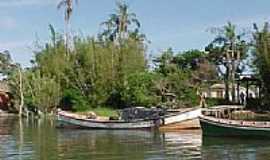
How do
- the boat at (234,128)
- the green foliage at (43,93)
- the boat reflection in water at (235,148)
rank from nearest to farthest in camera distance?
the boat reflection in water at (235,148)
the boat at (234,128)
the green foliage at (43,93)

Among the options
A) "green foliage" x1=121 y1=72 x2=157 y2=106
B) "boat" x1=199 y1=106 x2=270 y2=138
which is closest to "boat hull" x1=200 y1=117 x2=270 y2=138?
"boat" x1=199 y1=106 x2=270 y2=138

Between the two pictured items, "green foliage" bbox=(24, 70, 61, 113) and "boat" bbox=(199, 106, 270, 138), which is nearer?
"boat" bbox=(199, 106, 270, 138)

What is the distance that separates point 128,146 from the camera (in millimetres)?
32375

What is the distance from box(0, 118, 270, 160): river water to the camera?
2730 centimetres

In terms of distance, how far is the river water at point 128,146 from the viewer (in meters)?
27.3

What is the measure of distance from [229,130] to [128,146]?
5821mm

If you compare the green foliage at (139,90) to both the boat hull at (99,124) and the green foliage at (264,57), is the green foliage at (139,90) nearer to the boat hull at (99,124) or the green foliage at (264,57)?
the green foliage at (264,57)

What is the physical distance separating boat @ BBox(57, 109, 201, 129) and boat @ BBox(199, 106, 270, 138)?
640cm

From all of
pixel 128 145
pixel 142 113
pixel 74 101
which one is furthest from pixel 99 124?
pixel 74 101

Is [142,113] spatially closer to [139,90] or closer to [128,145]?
[128,145]

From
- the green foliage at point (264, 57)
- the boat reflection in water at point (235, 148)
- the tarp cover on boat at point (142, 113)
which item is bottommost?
the boat reflection in water at point (235, 148)

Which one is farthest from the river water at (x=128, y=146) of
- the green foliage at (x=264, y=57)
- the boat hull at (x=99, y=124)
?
the green foliage at (x=264, y=57)

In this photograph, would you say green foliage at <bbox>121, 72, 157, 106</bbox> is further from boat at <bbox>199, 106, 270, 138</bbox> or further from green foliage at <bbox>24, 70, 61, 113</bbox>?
boat at <bbox>199, 106, 270, 138</bbox>

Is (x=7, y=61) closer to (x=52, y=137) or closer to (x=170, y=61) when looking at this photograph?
(x=170, y=61)
